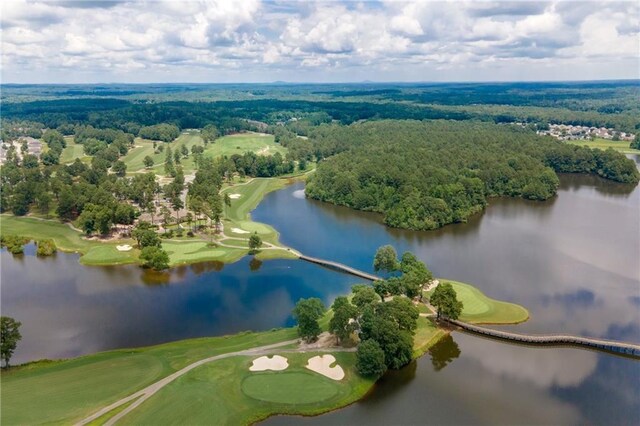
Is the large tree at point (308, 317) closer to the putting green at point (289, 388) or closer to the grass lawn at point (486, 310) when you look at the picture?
the putting green at point (289, 388)

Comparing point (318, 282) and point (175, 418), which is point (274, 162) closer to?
point (318, 282)

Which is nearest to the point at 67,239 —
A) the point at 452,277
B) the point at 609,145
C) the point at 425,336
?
the point at 425,336

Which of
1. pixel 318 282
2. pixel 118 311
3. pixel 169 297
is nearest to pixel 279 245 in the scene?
pixel 318 282

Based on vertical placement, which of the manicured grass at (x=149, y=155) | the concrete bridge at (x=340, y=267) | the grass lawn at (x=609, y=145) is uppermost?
the grass lawn at (x=609, y=145)

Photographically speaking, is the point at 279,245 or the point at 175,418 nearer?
the point at 175,418

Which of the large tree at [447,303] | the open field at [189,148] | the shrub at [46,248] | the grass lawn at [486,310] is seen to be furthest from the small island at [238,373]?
the open field at [189,148]

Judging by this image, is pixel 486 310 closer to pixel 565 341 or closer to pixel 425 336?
pixel 565 341

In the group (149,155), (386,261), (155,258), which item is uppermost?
(149,155)
